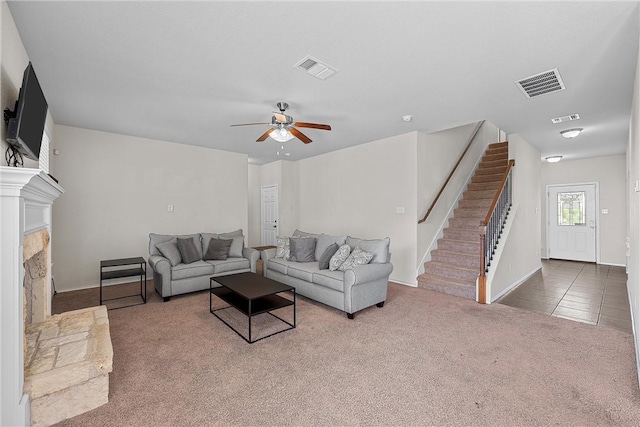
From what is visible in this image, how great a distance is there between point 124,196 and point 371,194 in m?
4.40

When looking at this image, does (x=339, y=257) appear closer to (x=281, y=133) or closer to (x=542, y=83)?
(x=281, y=133)

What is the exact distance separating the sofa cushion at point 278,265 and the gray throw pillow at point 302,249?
0.16 m

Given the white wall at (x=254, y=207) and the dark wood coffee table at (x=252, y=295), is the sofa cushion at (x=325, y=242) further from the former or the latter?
the white wall at (x=254, y=207)

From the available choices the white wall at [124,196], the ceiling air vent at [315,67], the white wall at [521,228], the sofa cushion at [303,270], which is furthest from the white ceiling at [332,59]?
the sofa cushion at [303,270]

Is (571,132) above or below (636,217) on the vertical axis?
above

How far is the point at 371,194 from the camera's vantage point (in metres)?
5.65

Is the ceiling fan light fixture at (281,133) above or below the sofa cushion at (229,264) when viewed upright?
above

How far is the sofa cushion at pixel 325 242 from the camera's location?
173 inches

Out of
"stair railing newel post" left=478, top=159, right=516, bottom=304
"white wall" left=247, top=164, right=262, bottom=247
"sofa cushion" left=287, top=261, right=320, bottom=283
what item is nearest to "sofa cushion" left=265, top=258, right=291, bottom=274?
"sofa cushion" left=287, top=261, right=320, bottom=283

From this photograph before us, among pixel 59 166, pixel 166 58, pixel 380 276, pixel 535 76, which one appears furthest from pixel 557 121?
pixel 59 166

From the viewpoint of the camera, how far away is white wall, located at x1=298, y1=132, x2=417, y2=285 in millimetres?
5047

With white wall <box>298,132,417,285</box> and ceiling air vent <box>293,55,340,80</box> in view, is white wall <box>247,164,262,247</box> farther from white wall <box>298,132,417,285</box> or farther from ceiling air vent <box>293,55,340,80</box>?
ceiling air vent <box>293,55,340,80</box>

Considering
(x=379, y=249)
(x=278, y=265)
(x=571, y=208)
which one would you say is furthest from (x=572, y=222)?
(x=278, y=265)

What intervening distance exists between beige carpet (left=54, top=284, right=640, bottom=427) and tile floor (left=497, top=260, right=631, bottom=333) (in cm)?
48
